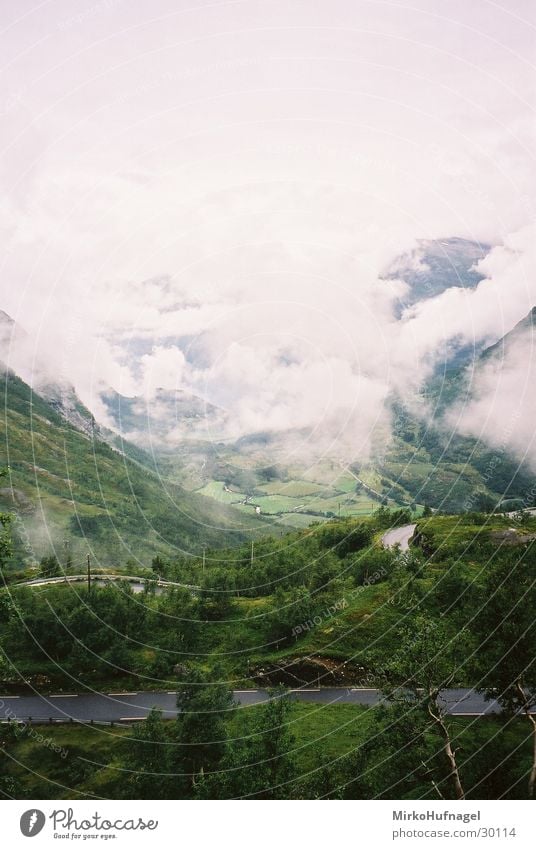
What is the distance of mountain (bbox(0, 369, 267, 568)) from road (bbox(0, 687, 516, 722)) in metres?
52.9

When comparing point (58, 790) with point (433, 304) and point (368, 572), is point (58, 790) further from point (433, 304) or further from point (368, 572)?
point (433, 304)

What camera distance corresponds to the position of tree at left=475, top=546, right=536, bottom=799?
2088 centimetres

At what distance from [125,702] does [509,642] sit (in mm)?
27306

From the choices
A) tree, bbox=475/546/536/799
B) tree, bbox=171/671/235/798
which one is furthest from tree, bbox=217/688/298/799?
tree, bbox=475/546/536/799

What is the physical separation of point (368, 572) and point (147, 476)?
14049cm

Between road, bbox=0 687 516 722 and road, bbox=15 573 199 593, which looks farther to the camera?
road, bbox=15 573 199 593

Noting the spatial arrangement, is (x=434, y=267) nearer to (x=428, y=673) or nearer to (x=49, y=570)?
(x=49, y=570)

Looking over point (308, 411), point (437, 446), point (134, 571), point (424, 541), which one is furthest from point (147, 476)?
point (424, 541)

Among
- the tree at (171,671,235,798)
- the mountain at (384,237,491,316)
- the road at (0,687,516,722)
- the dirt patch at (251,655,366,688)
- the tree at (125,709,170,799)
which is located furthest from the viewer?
the mountain at (384,237,491,316)

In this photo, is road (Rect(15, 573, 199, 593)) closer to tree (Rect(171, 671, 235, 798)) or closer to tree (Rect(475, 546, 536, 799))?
tree (Rect(171, 671, 235, 798))

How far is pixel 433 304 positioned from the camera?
157 m

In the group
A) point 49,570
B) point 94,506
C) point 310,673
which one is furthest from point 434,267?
point 310,673

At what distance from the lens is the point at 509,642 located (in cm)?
2136
